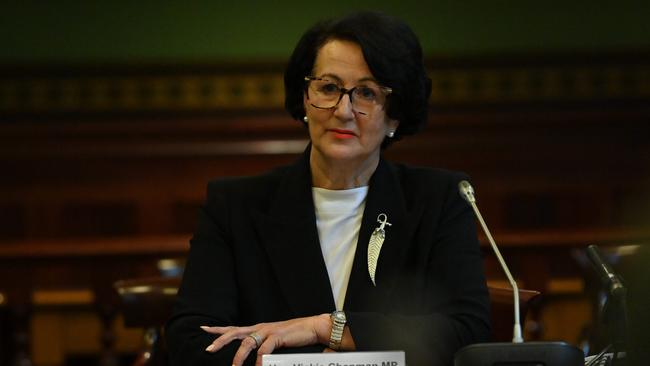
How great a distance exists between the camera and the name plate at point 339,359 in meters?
2.29

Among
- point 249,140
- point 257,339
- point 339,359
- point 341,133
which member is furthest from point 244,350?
point 249,140

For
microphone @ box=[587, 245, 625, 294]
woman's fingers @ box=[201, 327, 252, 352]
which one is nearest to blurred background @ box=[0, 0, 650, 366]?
woman's fingers @ box=[201, 327, 252, 352]

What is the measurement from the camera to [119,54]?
719cm

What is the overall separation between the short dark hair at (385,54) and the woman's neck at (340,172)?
6.1 inches

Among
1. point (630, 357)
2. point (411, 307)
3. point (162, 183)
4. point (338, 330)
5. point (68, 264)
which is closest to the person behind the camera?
point (630, 357)

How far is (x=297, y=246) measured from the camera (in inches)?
115

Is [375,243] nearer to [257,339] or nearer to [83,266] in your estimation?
[257,339]

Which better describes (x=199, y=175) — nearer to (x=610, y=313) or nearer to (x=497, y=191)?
(x=497, y=191)

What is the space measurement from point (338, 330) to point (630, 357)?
70cm

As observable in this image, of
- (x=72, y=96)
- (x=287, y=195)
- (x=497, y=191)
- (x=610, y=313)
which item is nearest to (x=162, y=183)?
(x=72, y=96)

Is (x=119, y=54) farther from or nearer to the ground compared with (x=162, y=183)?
farther from the ground

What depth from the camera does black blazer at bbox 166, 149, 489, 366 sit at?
2.74 metres

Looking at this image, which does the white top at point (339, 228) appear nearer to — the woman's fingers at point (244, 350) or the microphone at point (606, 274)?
the woman's fingers at point (244, 350)

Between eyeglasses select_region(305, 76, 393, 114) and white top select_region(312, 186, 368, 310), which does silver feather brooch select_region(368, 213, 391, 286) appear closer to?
white top select_region(312, 186, 368, 310)
